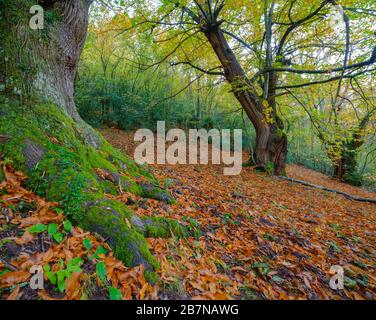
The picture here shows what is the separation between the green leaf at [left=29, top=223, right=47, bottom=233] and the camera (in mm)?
1523

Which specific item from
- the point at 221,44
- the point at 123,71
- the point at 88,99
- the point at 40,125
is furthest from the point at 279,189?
the point at 123,71

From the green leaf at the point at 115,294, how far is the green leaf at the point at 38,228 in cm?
76

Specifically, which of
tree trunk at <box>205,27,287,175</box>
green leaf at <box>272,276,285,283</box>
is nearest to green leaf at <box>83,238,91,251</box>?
Result: green leaf at <box>272,276,285,283</box>

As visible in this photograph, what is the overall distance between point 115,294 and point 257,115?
781 centimetres

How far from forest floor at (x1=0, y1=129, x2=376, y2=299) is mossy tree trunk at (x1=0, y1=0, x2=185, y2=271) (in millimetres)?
139

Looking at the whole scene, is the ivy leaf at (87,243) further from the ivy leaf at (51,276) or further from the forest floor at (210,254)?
the ivy leaf at (51,276)

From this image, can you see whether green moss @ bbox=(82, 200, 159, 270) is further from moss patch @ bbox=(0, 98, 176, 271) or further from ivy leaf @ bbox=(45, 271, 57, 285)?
ivy leaf @ bbox=(45, 271, 57, 285)

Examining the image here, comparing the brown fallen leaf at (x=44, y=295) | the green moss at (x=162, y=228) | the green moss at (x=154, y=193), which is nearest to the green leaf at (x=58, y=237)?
the brown fallen leaf at (x=44, y=295)

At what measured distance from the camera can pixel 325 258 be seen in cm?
265

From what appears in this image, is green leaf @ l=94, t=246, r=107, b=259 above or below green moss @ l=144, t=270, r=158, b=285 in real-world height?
above

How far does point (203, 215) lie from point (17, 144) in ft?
8.69

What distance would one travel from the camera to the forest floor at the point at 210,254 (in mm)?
1385

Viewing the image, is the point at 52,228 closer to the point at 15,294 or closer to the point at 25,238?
the point at 25,238

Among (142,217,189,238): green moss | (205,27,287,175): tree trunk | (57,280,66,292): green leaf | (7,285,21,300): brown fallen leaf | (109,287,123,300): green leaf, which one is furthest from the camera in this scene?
(205,27,287,175): tree trunk
